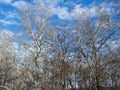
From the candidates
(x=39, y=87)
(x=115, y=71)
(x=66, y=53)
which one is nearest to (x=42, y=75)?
(x=39, y=87)

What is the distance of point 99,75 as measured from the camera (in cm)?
4000

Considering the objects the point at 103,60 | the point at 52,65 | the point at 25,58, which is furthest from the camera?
the point at 103,60

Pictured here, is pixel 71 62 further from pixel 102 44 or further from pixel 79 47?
pixel 102 44

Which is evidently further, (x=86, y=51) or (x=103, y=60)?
(x=103, y=60)

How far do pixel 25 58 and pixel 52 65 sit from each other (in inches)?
232

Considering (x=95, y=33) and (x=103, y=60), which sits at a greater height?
(x=95, y=33)

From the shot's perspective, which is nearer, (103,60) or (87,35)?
(87,35)

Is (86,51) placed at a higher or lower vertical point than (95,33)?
lower

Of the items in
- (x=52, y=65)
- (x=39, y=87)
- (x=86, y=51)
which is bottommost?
(x=39, y=87)

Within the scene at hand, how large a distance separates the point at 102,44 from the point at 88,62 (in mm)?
3638

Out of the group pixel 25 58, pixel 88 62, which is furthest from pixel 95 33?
pixel 25 58

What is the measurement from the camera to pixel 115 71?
1748 inches

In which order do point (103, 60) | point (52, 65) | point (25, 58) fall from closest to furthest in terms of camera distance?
point (52, 65), point (25, 58), point (103, 60)

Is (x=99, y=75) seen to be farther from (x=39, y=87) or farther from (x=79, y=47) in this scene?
(x=39, y=87)
